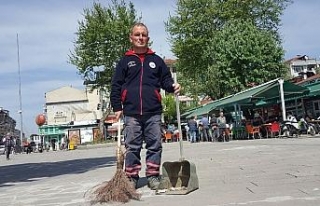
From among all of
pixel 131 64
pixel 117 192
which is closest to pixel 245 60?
pixel 131 64

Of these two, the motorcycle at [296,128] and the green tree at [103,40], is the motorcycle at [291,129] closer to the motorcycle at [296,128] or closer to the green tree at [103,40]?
the motorcycle at [296,128]

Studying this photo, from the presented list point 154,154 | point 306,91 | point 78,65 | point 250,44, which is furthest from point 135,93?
point 78,65

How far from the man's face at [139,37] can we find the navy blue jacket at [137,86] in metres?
0.14

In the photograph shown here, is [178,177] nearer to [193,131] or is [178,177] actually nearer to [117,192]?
[117,192]

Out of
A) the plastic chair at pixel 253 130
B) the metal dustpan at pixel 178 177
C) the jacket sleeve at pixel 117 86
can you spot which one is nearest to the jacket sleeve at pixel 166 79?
the jacket sleeve at pixel 117 86

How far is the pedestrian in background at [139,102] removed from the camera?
20.9 feet

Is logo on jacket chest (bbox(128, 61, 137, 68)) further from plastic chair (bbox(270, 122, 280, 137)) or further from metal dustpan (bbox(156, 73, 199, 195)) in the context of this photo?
plastic chair (bbox(270, 122, 280, 137))

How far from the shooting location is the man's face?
6.45 metres

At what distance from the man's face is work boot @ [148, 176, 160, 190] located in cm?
176

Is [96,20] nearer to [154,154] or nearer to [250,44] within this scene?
[250,44]

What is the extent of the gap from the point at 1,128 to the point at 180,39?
252 feet

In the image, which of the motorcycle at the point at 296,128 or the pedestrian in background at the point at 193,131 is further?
the pedestrian in background at the point at 193,131

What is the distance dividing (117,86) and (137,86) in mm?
277

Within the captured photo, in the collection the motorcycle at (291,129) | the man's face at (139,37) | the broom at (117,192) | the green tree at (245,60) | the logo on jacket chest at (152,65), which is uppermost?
the green tree at (245,60)
